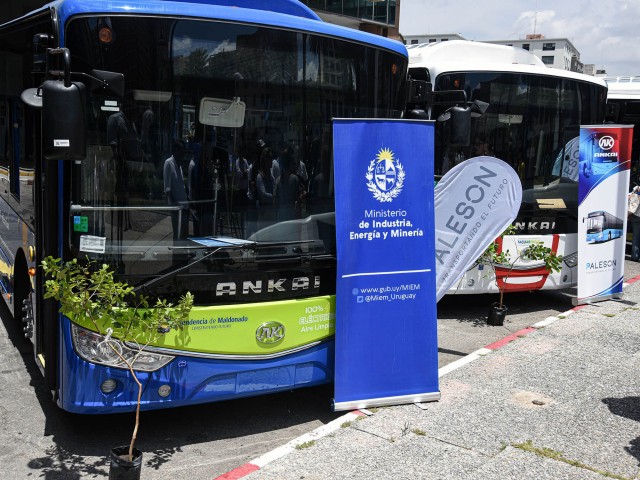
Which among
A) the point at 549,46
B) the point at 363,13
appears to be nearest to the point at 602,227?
the point at 363,13

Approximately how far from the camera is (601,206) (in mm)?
9523

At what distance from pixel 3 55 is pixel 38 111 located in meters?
1.69

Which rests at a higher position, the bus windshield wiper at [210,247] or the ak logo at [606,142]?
the ak logo at [606,142]

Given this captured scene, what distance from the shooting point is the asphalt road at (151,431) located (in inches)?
190

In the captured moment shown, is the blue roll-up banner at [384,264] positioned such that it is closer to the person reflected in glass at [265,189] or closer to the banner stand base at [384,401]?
the banner stand base at [384,401]

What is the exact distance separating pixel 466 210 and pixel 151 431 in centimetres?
363

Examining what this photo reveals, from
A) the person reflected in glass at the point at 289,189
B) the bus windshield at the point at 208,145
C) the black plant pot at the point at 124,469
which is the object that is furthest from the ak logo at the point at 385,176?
the black plant pot at the point at 124,469

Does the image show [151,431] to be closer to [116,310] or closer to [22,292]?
[116,310]

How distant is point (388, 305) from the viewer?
5.69 m

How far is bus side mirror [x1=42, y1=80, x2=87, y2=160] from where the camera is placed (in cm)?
410

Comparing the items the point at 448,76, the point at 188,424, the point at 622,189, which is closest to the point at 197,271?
the point at 188,424

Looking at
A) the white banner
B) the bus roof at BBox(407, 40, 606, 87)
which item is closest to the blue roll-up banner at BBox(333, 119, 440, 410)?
the white banner

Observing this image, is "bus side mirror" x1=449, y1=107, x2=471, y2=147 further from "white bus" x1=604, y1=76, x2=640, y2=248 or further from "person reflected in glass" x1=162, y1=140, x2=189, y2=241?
"white bus" x1=604, y1=76, x2=640, y2=248

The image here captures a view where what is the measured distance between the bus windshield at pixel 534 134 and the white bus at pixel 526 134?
0.01 m
